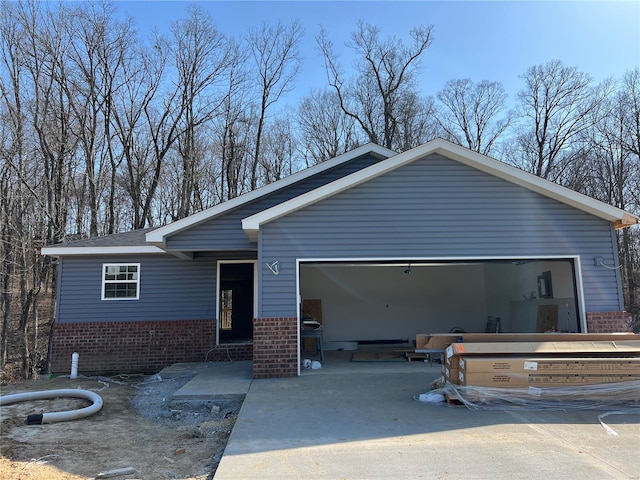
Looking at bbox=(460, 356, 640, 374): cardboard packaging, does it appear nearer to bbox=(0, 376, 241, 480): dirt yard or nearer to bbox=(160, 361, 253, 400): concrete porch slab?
bbox=(0, 376, 241, 480): dirt yard

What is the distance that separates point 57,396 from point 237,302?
→ 6.41 m

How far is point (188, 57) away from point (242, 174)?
6596 mm

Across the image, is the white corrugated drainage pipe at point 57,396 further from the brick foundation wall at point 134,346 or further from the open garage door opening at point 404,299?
the open garage door opening at point 404,299

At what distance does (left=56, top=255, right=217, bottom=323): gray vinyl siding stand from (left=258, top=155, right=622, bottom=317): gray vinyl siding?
3.79m

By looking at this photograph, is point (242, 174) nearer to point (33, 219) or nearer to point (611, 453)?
point (33, 219)

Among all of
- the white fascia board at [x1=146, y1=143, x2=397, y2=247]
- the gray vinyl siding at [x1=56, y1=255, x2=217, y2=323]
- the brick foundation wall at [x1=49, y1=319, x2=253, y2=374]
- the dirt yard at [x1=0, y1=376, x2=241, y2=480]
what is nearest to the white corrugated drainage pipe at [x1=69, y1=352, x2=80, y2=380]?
the brick foundation wall at [x1=49, y1=319, x2=253, y2=374]

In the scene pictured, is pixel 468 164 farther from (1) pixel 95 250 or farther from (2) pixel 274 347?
(1) pixel 95 250

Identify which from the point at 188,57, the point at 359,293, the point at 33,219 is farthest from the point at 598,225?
the point at 188,57

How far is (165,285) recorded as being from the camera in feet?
36.4

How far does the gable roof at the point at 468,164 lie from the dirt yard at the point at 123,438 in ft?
10.7

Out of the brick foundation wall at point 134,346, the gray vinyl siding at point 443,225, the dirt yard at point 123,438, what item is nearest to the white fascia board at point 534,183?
the gray vinyl siding at point 443,225

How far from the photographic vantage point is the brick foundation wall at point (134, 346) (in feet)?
35.4

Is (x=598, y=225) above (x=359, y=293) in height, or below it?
above

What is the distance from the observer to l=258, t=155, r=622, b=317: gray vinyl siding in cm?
819
